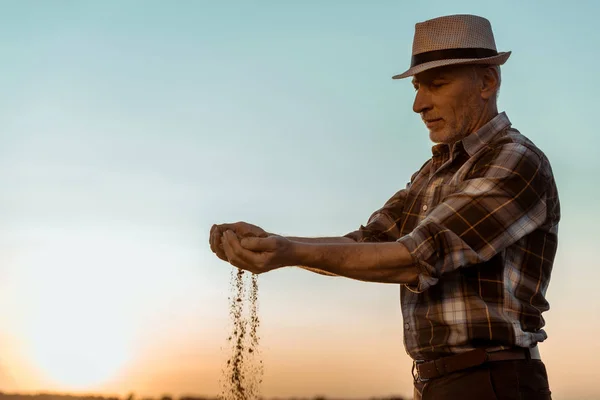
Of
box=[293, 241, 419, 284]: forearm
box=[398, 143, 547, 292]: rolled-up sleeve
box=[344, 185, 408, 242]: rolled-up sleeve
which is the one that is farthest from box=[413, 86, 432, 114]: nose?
box=[293, 241, 419, 284]: forearm

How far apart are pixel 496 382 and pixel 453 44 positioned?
A: 1.88 metres

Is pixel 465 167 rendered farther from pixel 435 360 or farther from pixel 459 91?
pixel 435 360

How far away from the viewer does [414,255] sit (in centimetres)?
453

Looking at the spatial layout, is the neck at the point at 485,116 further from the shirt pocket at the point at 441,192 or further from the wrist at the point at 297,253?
the wrist at the point at 297,253

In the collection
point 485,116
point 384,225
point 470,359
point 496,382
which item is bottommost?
point 496,382

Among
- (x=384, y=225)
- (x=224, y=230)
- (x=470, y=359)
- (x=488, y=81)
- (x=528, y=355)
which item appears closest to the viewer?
(x=470, y=359)

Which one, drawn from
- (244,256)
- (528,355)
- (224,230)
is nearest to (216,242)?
(224,230)

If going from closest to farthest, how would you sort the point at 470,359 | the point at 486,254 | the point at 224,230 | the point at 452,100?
the point at 486,254
the point at 470,359
the point at 224,230
the point at 452,100

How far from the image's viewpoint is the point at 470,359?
473 centimetres

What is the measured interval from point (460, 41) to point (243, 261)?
1.81 metres

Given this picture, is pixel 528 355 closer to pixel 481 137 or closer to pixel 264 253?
pixel 481 137

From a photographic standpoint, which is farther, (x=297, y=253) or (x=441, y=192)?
(x=441, y=192)

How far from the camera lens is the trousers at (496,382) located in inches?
187

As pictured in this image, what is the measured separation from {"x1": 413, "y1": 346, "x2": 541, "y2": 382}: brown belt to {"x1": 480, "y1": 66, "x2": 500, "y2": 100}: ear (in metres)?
1.46
